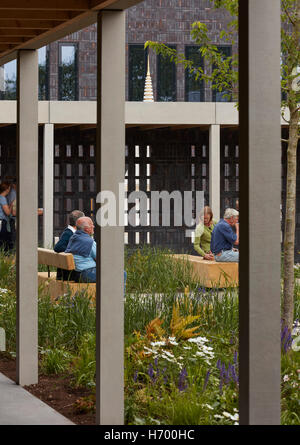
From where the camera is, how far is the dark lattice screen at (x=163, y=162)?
18.3 metres

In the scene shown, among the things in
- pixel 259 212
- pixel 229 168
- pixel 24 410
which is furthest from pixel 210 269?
pixel 259 212

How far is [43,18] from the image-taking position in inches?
231

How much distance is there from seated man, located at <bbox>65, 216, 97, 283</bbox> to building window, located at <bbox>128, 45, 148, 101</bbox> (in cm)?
1342

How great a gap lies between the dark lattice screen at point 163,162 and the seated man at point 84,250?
27.2 feet

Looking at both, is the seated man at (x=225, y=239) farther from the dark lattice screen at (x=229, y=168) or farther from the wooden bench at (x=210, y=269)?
the dark lattice screen at (x=229, y=168)

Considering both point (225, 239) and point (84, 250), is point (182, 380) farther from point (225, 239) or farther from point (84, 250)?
point (225, 239)

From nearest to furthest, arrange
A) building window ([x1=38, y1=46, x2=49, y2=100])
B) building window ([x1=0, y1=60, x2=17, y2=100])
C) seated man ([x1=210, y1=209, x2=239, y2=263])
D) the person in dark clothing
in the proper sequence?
seated man ([x1=210, y1=209, x2=239, y2=263]) < the person in dark clothing < building window ([x1=0, y1=60, x2=17, y2=100]) < building window ([x1=38, y1=46, x2=49, y2=100])

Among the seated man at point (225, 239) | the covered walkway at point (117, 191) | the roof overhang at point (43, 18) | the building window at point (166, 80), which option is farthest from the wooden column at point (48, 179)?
the roof overhang at point (43, 18)

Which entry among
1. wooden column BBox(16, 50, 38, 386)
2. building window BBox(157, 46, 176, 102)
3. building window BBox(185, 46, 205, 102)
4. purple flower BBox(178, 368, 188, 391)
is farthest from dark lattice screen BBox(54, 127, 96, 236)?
purple flower BBox(178, 368, 188, 391)

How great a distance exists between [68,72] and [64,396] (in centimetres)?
1727

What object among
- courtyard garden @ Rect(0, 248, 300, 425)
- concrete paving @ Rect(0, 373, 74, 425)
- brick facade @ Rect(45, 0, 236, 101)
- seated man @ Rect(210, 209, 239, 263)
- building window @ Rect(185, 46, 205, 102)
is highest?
brick facade @ Rect(45, 0, 236, 101)

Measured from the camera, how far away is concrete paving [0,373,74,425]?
5.58m

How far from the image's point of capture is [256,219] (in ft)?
11.4

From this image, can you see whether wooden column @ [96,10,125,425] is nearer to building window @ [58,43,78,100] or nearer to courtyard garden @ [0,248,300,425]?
courtyard garden @ [0,248,300,425]
